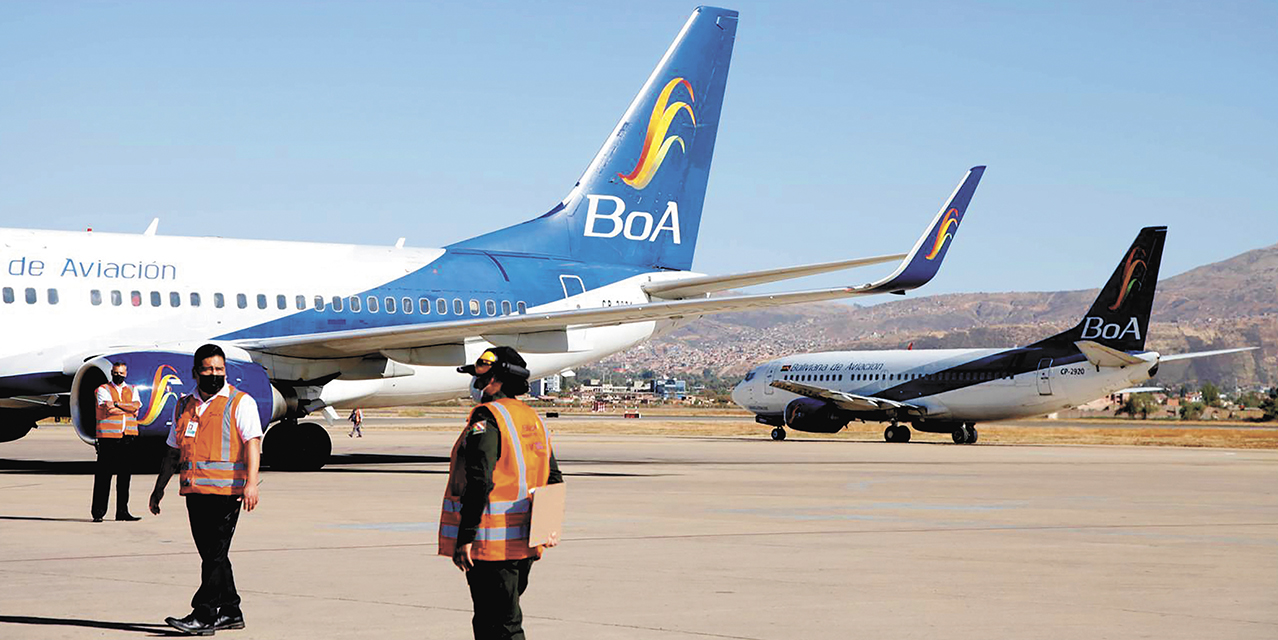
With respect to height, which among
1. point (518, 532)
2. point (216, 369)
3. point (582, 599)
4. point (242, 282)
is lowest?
point (582, 599)

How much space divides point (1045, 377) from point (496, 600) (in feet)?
135

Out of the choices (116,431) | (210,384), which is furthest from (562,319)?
(210,384)

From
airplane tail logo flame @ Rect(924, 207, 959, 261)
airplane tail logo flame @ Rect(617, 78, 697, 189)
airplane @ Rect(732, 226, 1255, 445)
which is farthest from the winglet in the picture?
airplane @ Rect(732, 226, 1255, 445)

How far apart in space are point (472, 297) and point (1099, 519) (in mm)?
12552

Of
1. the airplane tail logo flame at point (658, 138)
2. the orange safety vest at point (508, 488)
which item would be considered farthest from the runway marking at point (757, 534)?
the airplane tail logo flame at point (658, 138)

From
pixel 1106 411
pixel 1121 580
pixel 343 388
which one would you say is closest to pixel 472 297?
pixel 343 388

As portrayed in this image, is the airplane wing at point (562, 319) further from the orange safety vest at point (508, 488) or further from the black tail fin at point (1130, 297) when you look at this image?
the black tail fin at point (1130, 297)

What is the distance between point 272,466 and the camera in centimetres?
2356

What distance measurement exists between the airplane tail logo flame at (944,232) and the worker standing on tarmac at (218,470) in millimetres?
14085

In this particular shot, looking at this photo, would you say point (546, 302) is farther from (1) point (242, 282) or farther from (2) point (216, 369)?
(2) point (216, 369)

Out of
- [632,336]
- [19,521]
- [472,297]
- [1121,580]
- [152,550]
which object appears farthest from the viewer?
[632,336]

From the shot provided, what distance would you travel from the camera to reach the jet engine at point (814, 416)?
5006 cm

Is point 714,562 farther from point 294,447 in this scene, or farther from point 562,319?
point 294,447

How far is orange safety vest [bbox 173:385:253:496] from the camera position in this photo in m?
8.80
